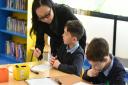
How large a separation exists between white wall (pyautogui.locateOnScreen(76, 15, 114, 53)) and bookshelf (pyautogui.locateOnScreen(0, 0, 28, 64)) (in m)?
1.15

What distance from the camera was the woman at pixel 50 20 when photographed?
243 centimetres

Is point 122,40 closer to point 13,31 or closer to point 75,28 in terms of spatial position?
point 75,28

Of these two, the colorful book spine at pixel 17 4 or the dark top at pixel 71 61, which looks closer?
the dark top at pixel 71 61

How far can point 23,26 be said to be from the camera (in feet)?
15.1

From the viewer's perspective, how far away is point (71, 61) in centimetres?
246

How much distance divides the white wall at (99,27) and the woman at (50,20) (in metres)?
1.05

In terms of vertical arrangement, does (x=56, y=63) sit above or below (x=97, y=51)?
below

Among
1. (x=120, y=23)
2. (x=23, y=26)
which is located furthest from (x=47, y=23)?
(x=23, y=26)

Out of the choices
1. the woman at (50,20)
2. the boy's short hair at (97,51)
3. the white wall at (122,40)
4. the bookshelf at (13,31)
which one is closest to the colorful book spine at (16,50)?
the bookshelf at (13,31)

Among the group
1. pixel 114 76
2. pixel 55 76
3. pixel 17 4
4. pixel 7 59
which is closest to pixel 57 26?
pixel 55 76

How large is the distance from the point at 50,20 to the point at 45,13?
0.43 feet

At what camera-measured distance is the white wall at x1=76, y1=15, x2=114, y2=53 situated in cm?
371

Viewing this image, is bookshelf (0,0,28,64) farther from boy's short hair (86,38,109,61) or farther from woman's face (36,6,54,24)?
boy's short hair (86,38,109,61)

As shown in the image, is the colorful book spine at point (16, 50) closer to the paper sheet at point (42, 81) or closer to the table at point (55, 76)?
the table at point (55, 76)
